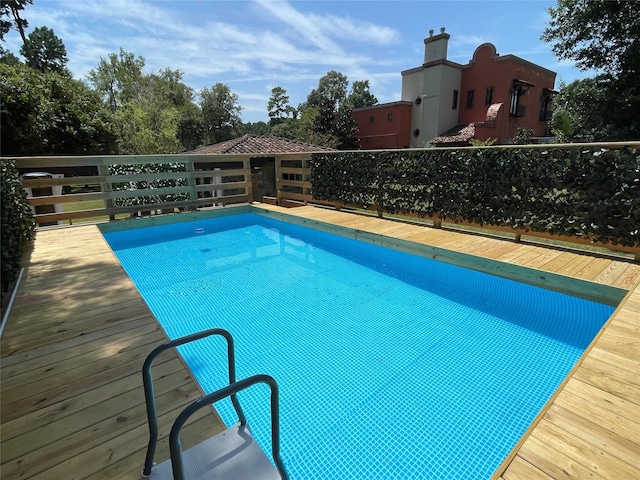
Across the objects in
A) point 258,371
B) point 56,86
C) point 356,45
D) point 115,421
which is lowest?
point 258,371

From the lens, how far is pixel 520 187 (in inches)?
207

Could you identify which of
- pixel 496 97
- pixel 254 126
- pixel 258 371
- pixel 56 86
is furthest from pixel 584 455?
pixel 254 126

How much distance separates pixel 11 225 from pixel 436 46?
23.5 metres

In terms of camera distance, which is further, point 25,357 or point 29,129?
point 29,129

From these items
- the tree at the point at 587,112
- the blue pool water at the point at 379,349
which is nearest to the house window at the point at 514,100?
the tree at the point at 587,112

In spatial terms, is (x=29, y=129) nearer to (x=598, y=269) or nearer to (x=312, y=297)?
(x=312, y=297)

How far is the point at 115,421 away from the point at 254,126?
62.4 metres

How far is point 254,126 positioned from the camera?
59.2m

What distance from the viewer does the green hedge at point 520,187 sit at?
4344 millimetres

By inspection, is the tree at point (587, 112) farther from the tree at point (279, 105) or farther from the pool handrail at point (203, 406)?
the tree at point (279, 105)

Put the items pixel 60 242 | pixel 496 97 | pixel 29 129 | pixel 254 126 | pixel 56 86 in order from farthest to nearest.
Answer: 1. pixel 254 126
2. pixel 496 97
3. pixel 56 86
4. pixel 29 129
5. pixel 60 242

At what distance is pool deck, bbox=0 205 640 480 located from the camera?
160 centimetres

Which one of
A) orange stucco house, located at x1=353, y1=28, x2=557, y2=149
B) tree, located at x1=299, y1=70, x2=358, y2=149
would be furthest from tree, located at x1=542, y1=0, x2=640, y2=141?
tree, located at x1=299, y1=70, x2=358, y2=149

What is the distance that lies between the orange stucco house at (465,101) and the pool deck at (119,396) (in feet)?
63.5
